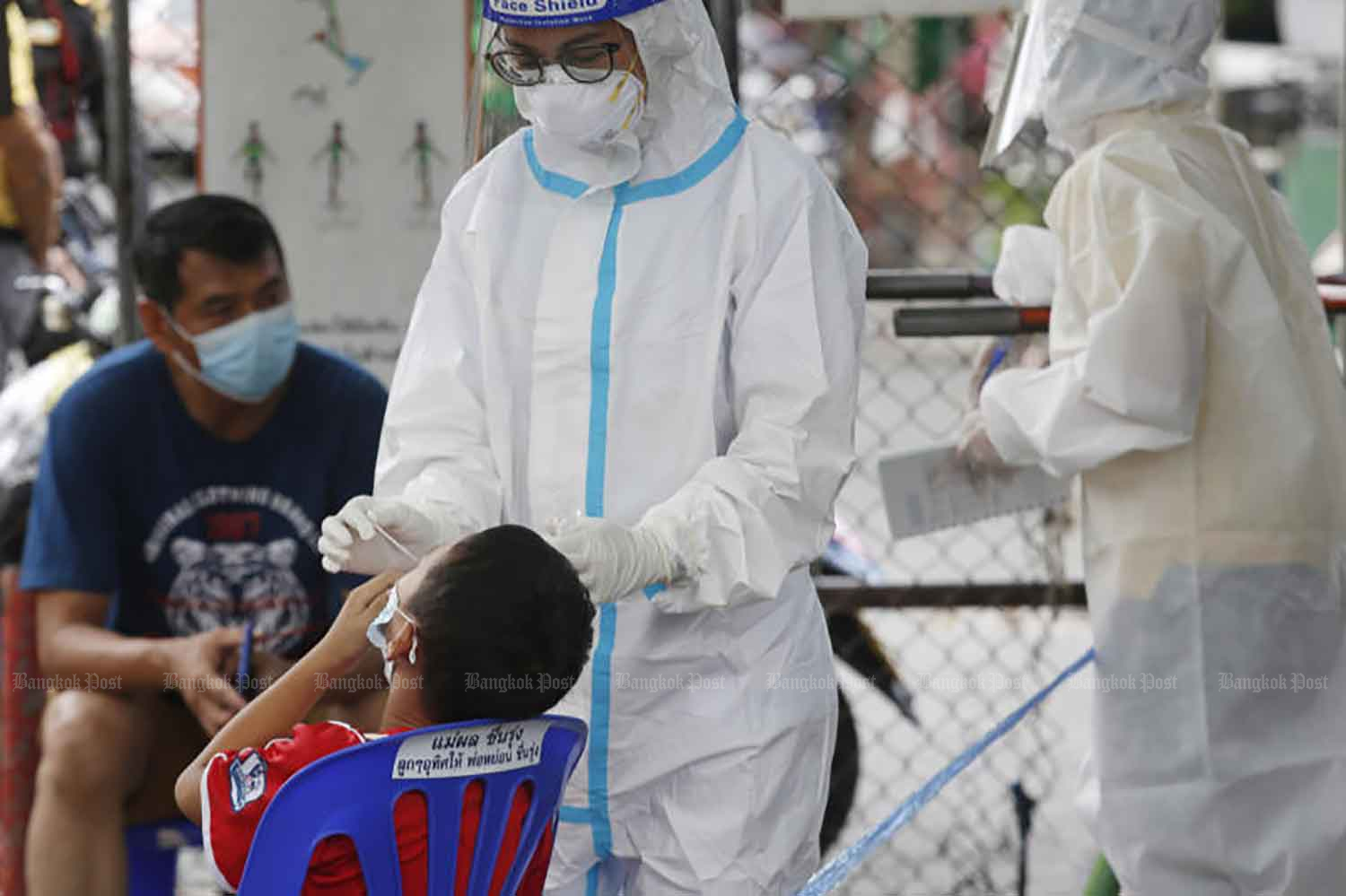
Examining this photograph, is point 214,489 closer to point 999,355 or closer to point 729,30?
point 729,30

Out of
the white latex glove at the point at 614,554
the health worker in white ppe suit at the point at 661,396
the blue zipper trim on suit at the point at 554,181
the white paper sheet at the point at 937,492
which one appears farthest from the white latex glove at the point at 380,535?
the white paper sheet at the point at 937,492

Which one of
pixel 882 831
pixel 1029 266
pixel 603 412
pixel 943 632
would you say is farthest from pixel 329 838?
pixel 943 632

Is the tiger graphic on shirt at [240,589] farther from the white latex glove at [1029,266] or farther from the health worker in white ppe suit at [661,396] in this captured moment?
the white latex glove at [1029,266]

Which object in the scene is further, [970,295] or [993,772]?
[993,772]

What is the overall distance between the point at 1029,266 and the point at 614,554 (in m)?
1.33

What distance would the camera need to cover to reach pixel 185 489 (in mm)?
3414

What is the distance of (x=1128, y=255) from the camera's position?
115 inches

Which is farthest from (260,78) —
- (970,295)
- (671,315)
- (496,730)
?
(496,730)

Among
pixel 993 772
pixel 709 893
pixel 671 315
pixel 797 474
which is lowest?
pixel 993 772

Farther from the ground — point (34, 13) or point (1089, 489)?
point (34, 13)

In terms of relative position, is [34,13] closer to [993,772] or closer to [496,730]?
[993,772]

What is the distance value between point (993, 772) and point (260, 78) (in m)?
2.44

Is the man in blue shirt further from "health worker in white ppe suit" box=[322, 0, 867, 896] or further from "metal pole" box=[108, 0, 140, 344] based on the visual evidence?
"health worker in white ppe suit" box=[322, 0, 867, 896]

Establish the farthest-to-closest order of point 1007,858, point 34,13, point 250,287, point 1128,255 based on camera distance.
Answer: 1. point 34,13
2. point 1007,858
3. point 250,287
4. point 1128,255
